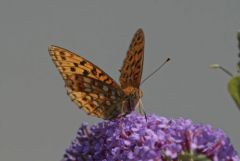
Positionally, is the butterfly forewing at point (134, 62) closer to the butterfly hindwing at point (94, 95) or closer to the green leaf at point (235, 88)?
the butterfly hindwing at point (94, 95)

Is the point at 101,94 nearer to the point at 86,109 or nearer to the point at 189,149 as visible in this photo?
the point at 86,109

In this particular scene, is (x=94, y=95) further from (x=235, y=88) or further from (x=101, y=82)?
(x=235, y=88)

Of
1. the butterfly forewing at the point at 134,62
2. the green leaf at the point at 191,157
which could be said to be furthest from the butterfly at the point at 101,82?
the green leaf at the point at 191,157

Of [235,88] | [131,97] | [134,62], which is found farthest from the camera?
[131,97]

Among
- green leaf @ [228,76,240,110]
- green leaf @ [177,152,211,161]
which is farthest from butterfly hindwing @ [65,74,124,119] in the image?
green leaf @ [228,76,240,110]

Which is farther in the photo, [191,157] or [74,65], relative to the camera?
[74,65]

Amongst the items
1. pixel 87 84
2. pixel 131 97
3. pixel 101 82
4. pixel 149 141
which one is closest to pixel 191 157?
pixel 149 141
